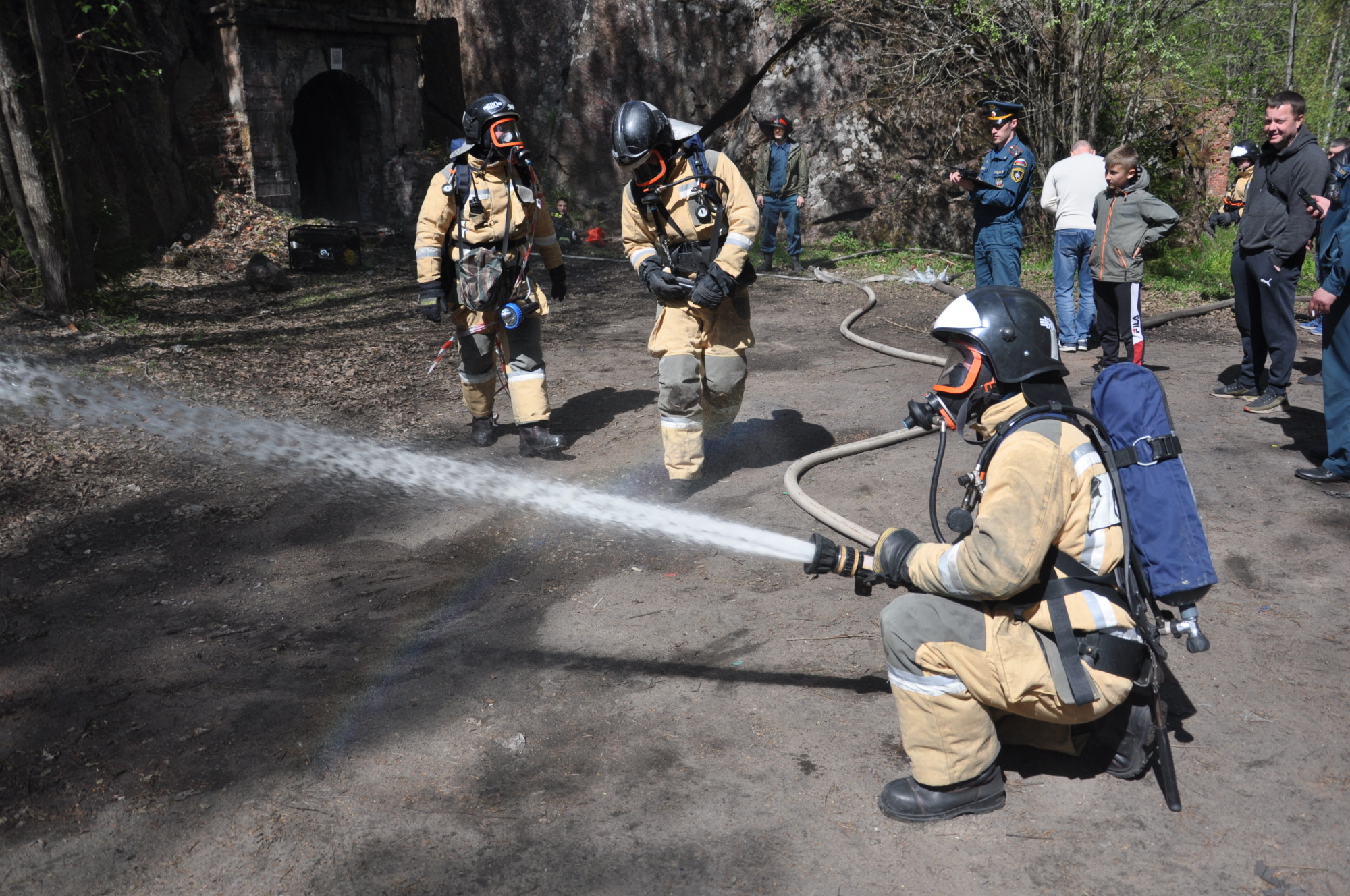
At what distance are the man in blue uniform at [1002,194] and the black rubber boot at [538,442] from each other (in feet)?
13.5

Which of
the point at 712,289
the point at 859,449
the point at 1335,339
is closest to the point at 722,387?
the point at 712,289

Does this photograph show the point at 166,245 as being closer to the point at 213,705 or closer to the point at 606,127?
the point at 606,127

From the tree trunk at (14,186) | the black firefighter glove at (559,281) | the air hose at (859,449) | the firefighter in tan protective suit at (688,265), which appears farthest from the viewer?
the tree trunk at (14,186)

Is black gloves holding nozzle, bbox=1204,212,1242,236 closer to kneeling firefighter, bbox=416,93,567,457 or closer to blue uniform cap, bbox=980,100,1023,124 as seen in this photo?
blue uniform cap, bbox=980,100,1023,124

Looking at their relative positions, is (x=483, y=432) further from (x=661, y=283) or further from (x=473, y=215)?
(x=661, y=283)

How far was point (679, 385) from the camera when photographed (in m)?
→ 5.36

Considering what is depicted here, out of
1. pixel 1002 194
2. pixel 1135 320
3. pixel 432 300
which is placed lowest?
pixel 1135 320

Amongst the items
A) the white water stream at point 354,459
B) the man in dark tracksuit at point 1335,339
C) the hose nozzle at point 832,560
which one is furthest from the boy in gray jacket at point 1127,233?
the hose nozzle at point 832,560

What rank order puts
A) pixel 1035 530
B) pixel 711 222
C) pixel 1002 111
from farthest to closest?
pixel 1002 111, pixel 711 222, pixel 1035 530

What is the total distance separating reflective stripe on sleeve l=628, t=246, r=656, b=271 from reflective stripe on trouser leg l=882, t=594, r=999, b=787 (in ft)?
10.5

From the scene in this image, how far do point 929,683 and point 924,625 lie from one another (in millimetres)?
174

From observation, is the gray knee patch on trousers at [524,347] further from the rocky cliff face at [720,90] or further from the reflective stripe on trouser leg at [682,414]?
the rocky cliff face at [720,90]

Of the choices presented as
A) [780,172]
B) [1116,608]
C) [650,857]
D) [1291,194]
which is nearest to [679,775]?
[650,857]

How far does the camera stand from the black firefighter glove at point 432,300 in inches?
240
